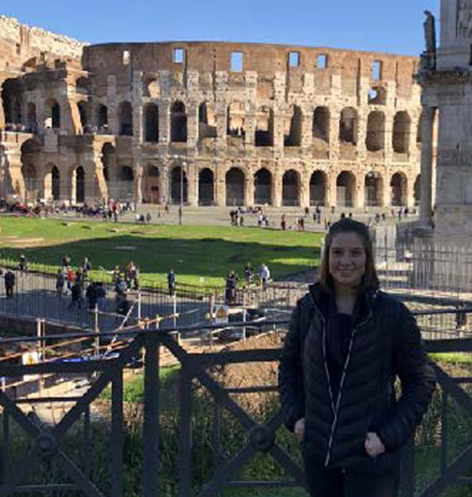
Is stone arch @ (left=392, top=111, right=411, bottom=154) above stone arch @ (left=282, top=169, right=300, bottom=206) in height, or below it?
above

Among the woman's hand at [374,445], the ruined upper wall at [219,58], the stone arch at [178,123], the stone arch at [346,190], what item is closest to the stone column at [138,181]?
the stone arch at [178,123]

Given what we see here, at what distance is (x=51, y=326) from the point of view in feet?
65.9

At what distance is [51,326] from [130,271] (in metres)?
4.47

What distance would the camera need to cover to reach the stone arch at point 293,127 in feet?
209

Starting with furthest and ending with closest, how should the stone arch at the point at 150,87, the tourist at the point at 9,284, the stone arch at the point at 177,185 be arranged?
the stone arch at the point at 150,87 → the stone arch at the point at 177,185 → the tourist at the point at 9,284

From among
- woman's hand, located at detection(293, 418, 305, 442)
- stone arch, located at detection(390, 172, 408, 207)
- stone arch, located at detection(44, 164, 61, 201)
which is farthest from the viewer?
stone arch, located at detection(390, 172, 408, 207)

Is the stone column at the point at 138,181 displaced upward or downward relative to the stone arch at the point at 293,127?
downward

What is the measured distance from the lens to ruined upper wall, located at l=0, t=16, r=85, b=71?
2525 inches

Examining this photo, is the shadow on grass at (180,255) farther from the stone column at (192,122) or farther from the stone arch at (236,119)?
the stone arch at (236,119)

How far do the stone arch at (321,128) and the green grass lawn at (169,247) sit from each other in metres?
23.1

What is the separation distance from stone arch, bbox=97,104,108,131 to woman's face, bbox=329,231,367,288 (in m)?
62.1

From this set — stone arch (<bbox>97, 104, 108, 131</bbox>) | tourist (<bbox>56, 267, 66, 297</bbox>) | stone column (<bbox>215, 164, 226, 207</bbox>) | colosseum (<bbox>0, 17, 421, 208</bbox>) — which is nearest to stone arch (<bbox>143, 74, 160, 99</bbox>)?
colosseum (<bbox>0, 17, 421, 208</bbox>)

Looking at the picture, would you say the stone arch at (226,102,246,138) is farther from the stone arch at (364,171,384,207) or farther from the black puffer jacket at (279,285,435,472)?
the black puffer jacket at (279,285,435,472)

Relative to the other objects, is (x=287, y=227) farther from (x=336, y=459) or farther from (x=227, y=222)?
(x=336, y=459)
